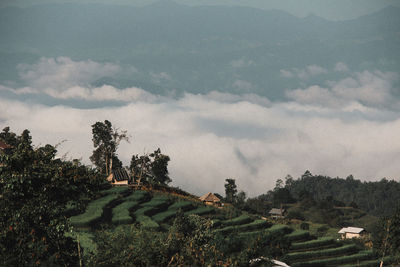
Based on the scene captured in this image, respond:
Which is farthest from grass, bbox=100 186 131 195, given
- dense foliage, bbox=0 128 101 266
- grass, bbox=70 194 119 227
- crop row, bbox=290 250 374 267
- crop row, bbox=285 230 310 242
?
dense foliage, bbox=0 128 101 266

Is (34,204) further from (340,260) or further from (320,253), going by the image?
(340,260)

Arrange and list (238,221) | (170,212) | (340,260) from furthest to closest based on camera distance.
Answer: (238,221)
(170,212)
(340,260)

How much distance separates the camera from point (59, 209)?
2898 cm

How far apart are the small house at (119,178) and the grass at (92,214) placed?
19337 mm

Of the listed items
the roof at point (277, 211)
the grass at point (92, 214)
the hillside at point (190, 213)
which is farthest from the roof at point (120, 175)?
the roof at point (277, 211)

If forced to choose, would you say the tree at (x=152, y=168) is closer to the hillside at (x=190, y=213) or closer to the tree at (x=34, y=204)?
the hillside at (x=190, y=213)

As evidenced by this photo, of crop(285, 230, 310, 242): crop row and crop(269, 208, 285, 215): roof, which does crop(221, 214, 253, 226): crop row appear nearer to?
crop(285, 230, 310, 242): crop row

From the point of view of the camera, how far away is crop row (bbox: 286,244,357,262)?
80.4 metres

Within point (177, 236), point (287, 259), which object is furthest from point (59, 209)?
point (287, 259)

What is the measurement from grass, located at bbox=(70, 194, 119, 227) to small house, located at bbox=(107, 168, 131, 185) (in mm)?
19337

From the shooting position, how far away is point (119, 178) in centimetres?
10888

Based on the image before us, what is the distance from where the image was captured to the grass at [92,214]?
71.4 metres

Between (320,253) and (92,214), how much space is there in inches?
1411


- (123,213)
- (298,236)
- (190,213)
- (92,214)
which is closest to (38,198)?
(92,214)
